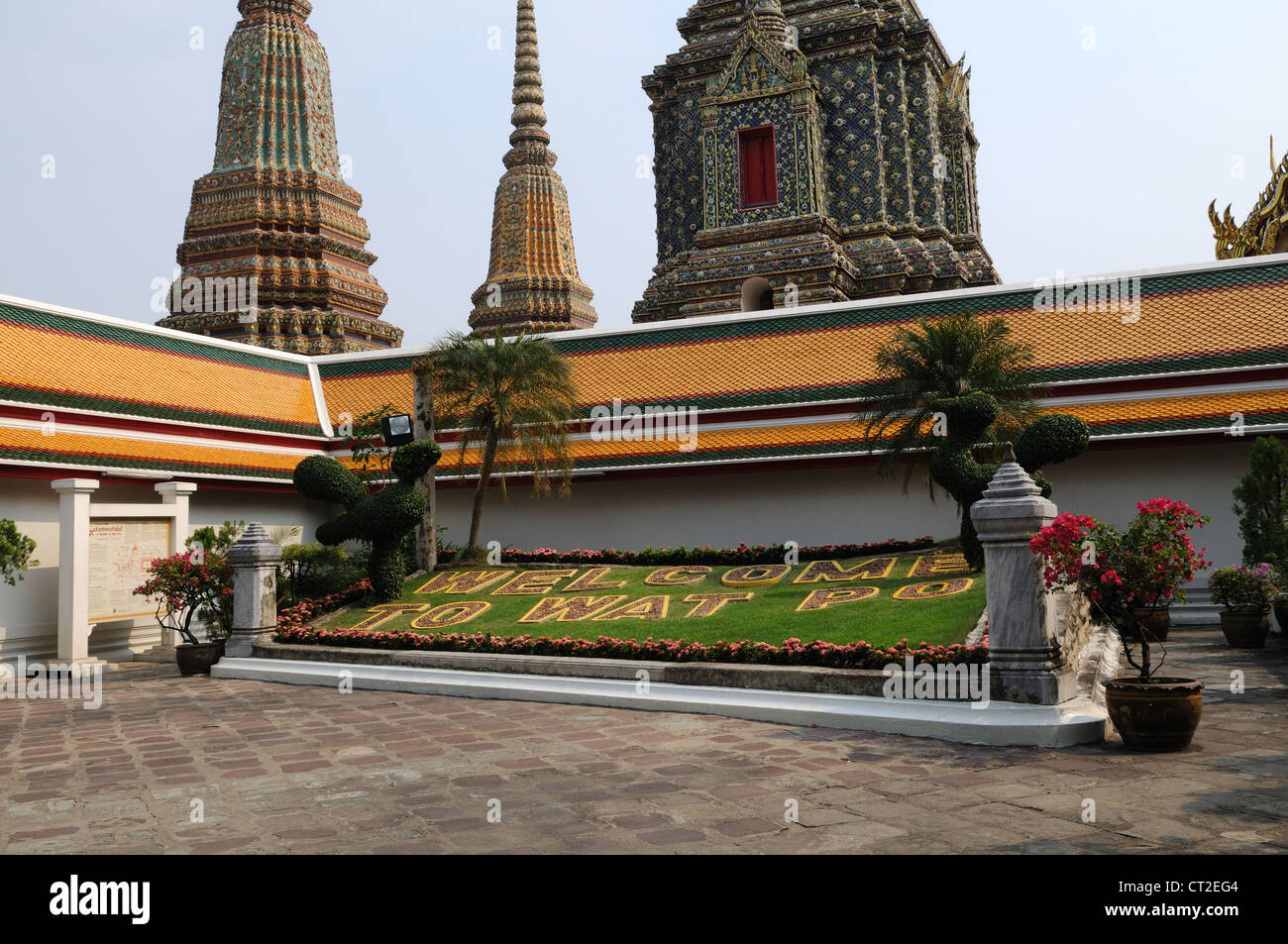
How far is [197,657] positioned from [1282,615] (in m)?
16.0

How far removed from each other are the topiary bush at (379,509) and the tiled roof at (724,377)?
3466 millimetres

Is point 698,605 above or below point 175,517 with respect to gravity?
below

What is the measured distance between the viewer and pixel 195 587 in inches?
592

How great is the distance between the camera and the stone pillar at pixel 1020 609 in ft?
28.0

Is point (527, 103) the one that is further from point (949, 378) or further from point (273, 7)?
point (949, 378)

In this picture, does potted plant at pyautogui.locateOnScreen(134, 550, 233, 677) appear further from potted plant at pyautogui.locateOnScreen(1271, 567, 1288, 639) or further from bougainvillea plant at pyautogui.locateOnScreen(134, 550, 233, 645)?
potted plant at pyautogui.locateOnScreen(1271, 567, 1288, 639)

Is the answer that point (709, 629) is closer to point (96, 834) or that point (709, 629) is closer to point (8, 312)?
point (96, 834)

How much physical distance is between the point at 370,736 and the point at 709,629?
4314 mm

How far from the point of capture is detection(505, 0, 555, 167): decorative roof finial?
1583 inches

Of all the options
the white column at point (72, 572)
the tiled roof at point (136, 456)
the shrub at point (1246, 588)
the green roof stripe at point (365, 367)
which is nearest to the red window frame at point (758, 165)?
the green roof stripe at point (365, 367)

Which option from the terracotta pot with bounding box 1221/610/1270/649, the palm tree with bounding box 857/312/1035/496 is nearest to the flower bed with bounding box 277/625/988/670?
the palm tree with bounding box 857/312/1035/496

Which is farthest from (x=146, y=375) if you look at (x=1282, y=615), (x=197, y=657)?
(x=1282, y=615)

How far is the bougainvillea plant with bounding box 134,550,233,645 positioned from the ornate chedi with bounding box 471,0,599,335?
2223cm

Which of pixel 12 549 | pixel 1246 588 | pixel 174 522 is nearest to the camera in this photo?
pixel 12 549
